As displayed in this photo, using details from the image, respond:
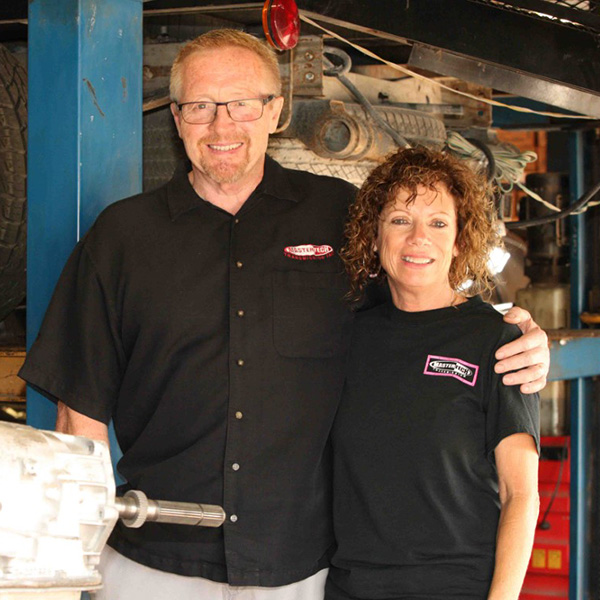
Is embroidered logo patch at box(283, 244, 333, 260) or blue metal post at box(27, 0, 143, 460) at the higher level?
blue metal post at box(27, 0, 143, 460)

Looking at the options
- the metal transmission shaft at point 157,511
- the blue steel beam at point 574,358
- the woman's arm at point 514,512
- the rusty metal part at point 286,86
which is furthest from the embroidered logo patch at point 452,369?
the blue steel beam at point 574,358

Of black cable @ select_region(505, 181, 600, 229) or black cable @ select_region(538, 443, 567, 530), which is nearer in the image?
black cable @ select_region(505, 181, 600, 229)

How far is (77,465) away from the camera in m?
1.20

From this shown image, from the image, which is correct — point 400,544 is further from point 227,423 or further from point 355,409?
point 227,423

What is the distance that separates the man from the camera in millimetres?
1961

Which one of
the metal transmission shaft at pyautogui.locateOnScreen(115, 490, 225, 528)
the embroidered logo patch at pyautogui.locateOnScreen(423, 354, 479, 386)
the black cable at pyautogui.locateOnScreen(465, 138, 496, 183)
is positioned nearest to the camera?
the metal transmission shaft at pyautogui.locateOnScreen(115, 490, 225, 528)

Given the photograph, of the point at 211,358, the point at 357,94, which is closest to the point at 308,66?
the point at 357,94

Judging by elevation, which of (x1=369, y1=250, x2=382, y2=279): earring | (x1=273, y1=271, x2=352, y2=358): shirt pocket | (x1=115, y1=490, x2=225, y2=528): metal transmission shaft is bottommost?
(x1=115, y1=490, x2=225, y2=528): metal transmission shaft

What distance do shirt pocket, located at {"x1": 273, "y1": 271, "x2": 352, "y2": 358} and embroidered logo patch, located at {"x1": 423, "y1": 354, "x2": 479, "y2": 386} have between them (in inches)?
8.6

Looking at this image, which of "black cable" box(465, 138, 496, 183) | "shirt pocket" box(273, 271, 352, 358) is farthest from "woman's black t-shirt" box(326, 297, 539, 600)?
"black cable" box(465, 138, 496, 183)

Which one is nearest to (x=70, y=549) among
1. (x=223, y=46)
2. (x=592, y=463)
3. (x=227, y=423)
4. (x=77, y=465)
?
(x=77, y=465)

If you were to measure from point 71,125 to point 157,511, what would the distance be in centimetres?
114

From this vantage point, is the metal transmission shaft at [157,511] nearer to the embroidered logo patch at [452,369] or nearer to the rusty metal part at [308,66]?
the embroidered logo patch at [452,369]

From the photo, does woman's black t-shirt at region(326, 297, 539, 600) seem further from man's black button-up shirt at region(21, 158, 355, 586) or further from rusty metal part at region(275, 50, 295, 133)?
rusty metal part at region(275, 50, 295, 133)
